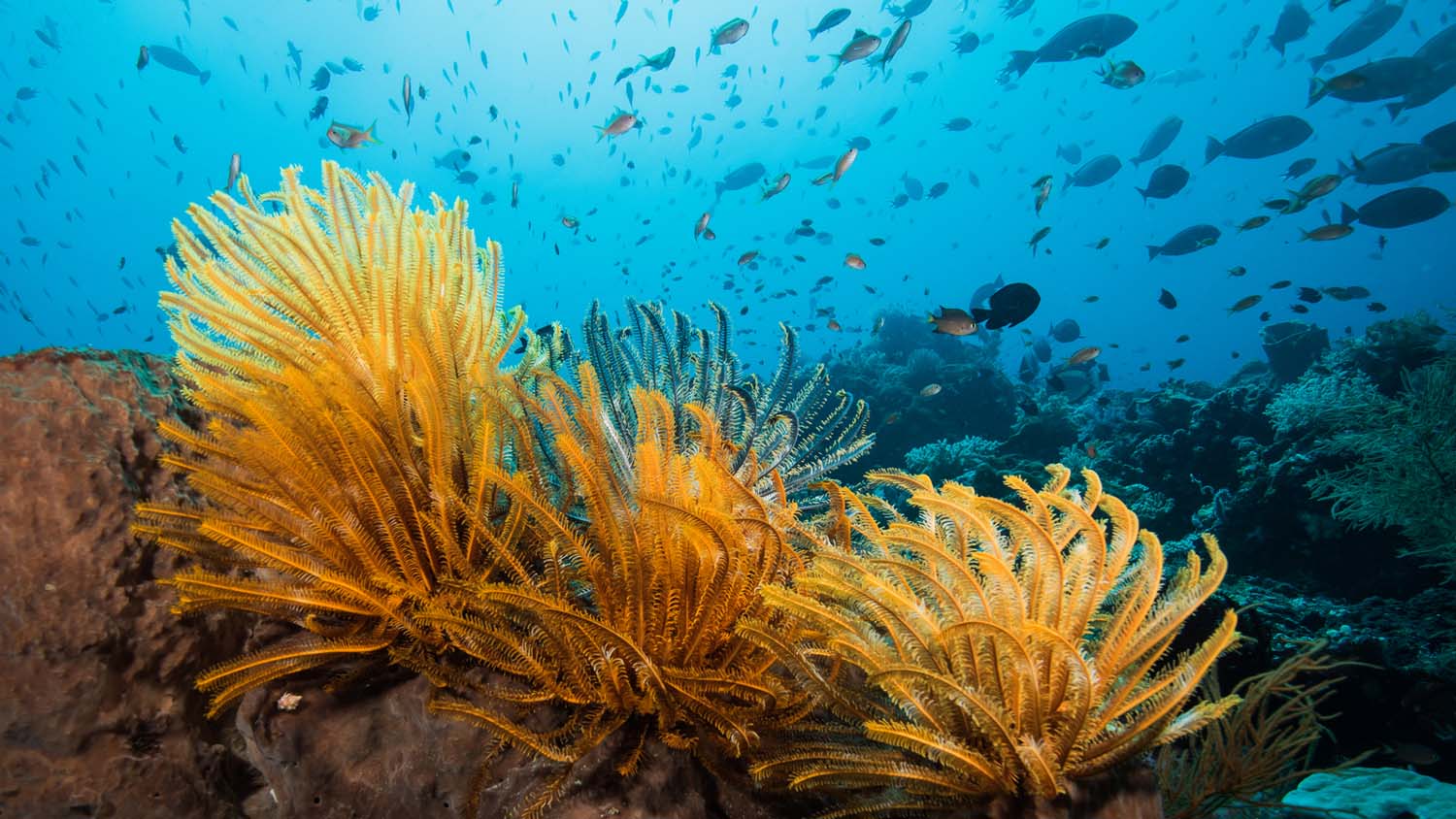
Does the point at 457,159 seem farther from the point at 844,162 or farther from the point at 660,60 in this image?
the point at 844,162

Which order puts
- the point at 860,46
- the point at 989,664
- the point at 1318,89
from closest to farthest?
the point at 989,664, the point at 860,46, the point at 1318,89

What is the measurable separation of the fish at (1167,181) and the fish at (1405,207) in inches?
126

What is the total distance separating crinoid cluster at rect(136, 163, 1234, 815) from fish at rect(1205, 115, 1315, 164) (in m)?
19.2

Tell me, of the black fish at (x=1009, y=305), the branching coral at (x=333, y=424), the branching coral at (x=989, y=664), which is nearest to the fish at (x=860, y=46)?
the black fish at (x=1009, y=305)

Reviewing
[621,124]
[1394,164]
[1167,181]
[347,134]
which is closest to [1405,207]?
[1394,164]

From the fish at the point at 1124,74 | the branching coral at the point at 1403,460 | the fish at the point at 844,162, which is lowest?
the branching coral at the point at 1403,460

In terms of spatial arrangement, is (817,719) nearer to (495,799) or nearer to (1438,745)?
(495,799)

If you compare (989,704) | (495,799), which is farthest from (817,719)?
(495,799)

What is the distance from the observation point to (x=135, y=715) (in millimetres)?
2170

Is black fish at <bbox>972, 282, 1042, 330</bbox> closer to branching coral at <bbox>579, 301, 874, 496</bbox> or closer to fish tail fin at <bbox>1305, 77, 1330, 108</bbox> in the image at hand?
branching coral at <bbox>579, 301, 874, 496</bbox>

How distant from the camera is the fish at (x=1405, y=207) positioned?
38.6 ft

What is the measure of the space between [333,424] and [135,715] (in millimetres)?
1335

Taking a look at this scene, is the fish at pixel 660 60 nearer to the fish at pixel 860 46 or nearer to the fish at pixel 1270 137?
the fish at pixel 860 46

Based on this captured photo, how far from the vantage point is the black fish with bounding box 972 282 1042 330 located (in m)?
7.97
